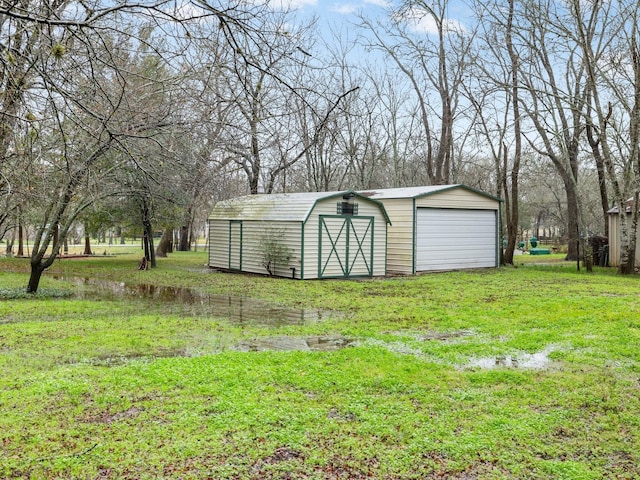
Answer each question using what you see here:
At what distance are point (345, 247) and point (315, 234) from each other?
1.11 meters

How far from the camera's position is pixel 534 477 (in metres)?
3.49

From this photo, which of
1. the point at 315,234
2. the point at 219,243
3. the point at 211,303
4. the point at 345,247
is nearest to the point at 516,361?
the point at 211,303

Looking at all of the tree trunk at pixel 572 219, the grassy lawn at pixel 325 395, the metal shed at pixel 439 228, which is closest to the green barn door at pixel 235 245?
the metal shed at pixel 439 228

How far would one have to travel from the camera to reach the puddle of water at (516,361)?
6.13 m

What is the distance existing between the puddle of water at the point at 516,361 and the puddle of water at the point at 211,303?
340cm

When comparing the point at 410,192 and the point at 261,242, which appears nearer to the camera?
the point at 261,242

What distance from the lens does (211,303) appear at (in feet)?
37.8

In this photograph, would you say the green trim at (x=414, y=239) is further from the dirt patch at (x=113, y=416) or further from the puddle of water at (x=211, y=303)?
the dirt patch at (x=113, y=416)

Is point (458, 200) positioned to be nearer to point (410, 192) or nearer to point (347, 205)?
point (410, 192)

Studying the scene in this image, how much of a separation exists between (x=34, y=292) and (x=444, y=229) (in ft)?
39.4

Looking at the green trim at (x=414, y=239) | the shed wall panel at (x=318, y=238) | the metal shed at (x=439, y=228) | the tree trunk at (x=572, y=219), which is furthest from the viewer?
the tree trunk at (x=572, y=219)

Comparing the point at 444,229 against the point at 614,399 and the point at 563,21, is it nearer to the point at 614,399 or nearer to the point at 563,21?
the point at 563,21

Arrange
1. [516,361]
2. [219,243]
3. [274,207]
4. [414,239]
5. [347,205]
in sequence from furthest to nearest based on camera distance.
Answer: [219,243] → [414,239] → [274,207] → [347,205] → [516,361]

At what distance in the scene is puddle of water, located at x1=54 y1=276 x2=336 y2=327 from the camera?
9.53m
